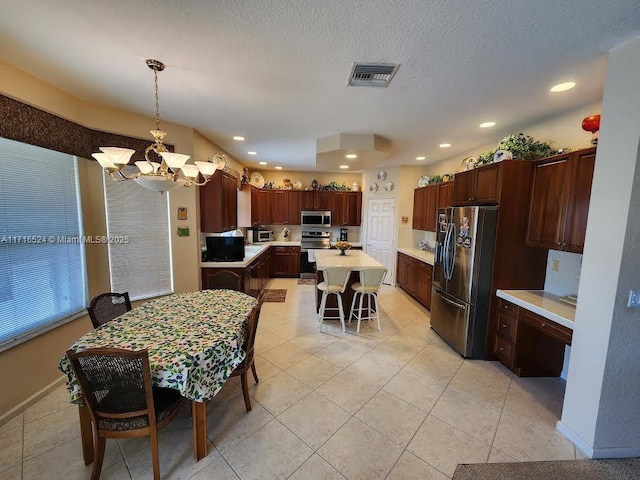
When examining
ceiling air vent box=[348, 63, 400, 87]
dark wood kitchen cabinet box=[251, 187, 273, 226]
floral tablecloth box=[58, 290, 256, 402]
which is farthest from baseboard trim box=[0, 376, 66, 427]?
dark wood kitchen cabinet box=[251, 187, 273, 226]

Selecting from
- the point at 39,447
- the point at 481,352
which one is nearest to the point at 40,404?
the point at 39,447

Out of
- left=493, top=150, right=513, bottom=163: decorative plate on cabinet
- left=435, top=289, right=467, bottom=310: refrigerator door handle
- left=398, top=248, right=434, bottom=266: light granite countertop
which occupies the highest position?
left=493, top=150, right=513, bottom=163: decorative plate on cabinet

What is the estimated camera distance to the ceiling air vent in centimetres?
188

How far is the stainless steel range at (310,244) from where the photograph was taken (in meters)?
6.42

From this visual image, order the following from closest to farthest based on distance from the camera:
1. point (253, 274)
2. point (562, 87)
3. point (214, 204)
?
1. point (562, 87)
2. point (214, 204)
3. point (253, 274)

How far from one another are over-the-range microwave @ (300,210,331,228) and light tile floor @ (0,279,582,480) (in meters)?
3.90

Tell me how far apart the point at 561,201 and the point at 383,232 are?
3.62 m

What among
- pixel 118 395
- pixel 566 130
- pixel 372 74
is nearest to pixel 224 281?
pixel 118 395

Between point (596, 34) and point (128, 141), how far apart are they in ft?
13.7

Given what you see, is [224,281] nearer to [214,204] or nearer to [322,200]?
[214,204]

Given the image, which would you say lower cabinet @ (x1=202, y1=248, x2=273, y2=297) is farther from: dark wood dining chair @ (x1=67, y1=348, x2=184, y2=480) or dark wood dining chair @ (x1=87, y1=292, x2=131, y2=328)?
dark wood dining chair @ (x1=67, y1=348, x2=184, y2=480)

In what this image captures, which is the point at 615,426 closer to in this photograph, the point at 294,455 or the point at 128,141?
the point at 294,455

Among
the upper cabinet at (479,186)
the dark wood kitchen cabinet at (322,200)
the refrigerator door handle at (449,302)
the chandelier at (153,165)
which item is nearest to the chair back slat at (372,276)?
the refrigerator door handle at (449,302)

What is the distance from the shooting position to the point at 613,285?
163 cm
